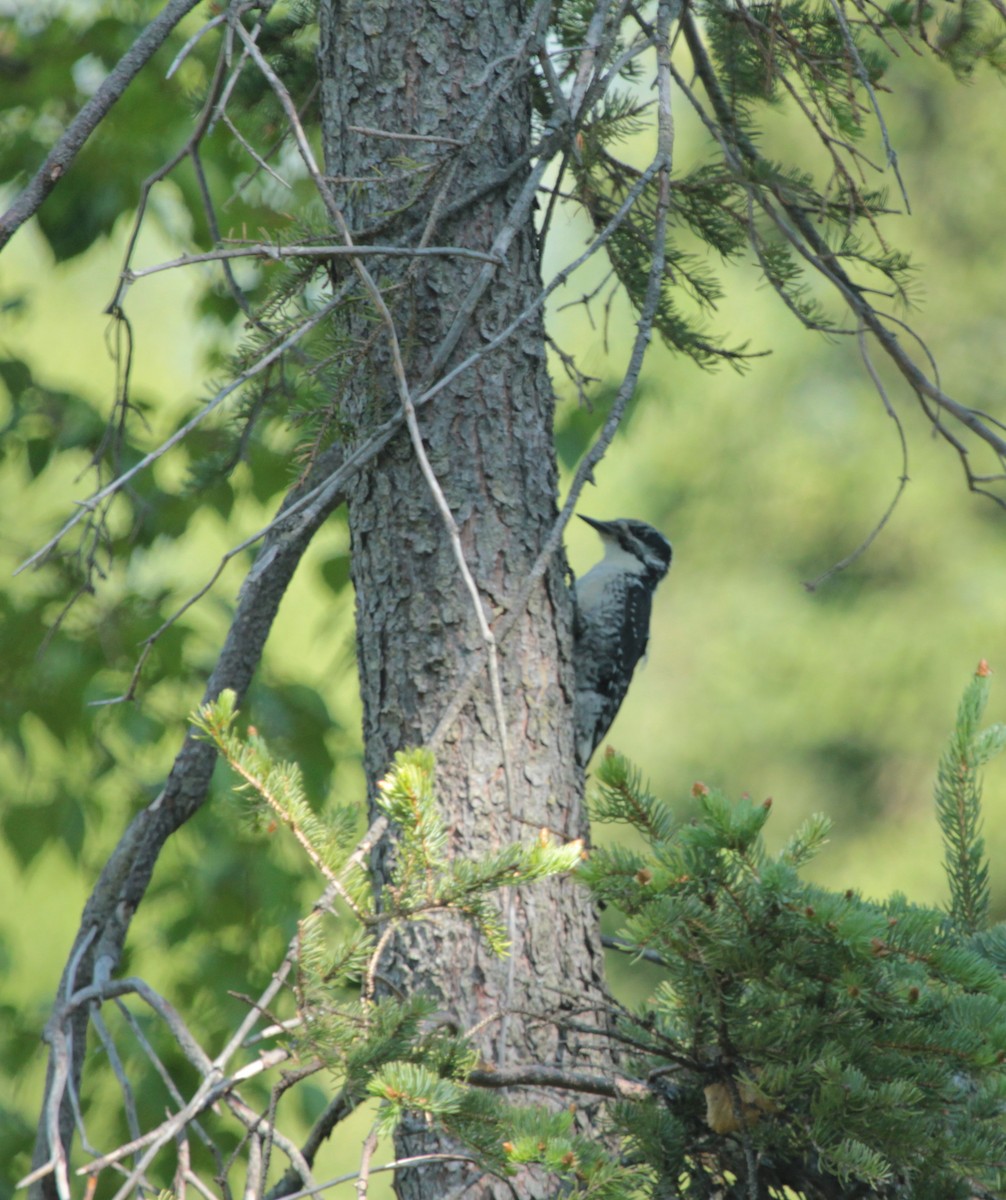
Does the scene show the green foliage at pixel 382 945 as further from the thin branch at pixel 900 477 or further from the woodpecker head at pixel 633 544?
the woodpecker head at pixel 633 544

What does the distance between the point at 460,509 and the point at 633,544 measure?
71.6 inches

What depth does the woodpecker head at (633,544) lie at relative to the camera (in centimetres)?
354

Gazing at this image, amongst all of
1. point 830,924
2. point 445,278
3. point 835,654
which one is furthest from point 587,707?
point 835,654

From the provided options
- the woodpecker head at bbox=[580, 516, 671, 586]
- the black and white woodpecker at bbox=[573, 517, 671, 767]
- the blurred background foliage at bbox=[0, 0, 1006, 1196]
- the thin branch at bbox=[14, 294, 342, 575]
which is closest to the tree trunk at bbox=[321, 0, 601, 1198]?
the thin branch at bbox=[14, 294, 342, 575]

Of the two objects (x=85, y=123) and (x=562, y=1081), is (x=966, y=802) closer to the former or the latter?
(x=562, y=1081)

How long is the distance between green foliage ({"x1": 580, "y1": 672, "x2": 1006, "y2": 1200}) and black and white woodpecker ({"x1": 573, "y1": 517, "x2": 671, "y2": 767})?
1.67 meters

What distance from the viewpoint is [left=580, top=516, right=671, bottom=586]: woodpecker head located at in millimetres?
3541

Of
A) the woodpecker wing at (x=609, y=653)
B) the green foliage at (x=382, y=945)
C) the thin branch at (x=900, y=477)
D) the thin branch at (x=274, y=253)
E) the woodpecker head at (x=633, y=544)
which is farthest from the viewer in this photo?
the woodpecker head at (x=633, y=544)

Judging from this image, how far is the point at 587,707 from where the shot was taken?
10.2ft

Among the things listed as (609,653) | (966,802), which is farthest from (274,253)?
(609,653)

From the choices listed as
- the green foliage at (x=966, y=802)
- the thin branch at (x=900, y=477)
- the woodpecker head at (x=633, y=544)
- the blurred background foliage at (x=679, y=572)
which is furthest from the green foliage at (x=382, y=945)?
the woodpecker head at (x=633, y=544)

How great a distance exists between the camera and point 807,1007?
1227mm

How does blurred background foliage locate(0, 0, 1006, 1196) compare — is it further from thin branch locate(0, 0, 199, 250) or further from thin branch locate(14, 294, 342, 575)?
thin branch locate(14, 294, 342, 575)

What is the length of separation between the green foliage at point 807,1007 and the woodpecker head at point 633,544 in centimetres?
224
